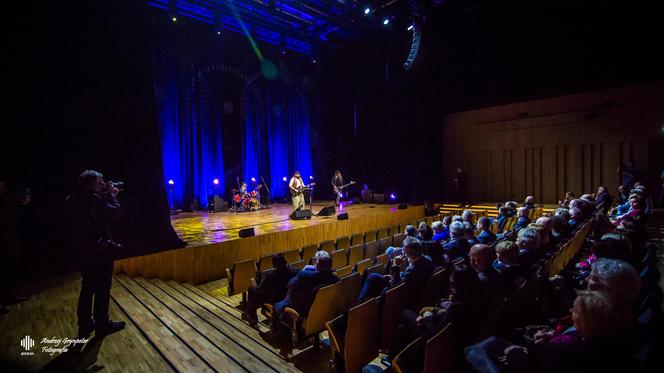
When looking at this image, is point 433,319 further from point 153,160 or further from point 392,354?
point 153,160

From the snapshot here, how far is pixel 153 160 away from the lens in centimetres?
532

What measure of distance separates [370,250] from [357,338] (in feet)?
9.80

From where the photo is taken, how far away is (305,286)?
295cm

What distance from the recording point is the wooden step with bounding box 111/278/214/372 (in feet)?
7.93

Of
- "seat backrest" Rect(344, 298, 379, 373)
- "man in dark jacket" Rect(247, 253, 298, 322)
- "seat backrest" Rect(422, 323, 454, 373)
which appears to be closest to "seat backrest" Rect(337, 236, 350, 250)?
"man in dark jacket" Rect(247, 253, 298, 322)

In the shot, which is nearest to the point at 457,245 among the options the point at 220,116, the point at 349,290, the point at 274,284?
the point at 349,290

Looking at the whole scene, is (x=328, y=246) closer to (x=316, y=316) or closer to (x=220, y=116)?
(x=316, y=316)

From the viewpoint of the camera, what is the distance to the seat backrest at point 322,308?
2770 mm

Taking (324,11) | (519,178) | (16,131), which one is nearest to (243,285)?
(16,131)

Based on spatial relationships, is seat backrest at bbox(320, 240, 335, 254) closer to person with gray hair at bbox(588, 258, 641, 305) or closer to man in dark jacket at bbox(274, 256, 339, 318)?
man in dark jacket at bbox(274, 256, 339, 318)

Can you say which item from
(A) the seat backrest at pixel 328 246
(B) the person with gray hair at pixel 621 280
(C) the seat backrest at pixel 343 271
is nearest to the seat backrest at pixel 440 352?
(B) the person with gray hair at pixel 621 280

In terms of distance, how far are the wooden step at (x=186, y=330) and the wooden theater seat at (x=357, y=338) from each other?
0.72 meters

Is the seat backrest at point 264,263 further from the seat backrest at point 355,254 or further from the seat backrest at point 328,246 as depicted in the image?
the seat backrest at point 355,254

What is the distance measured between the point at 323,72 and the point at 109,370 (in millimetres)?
13435
